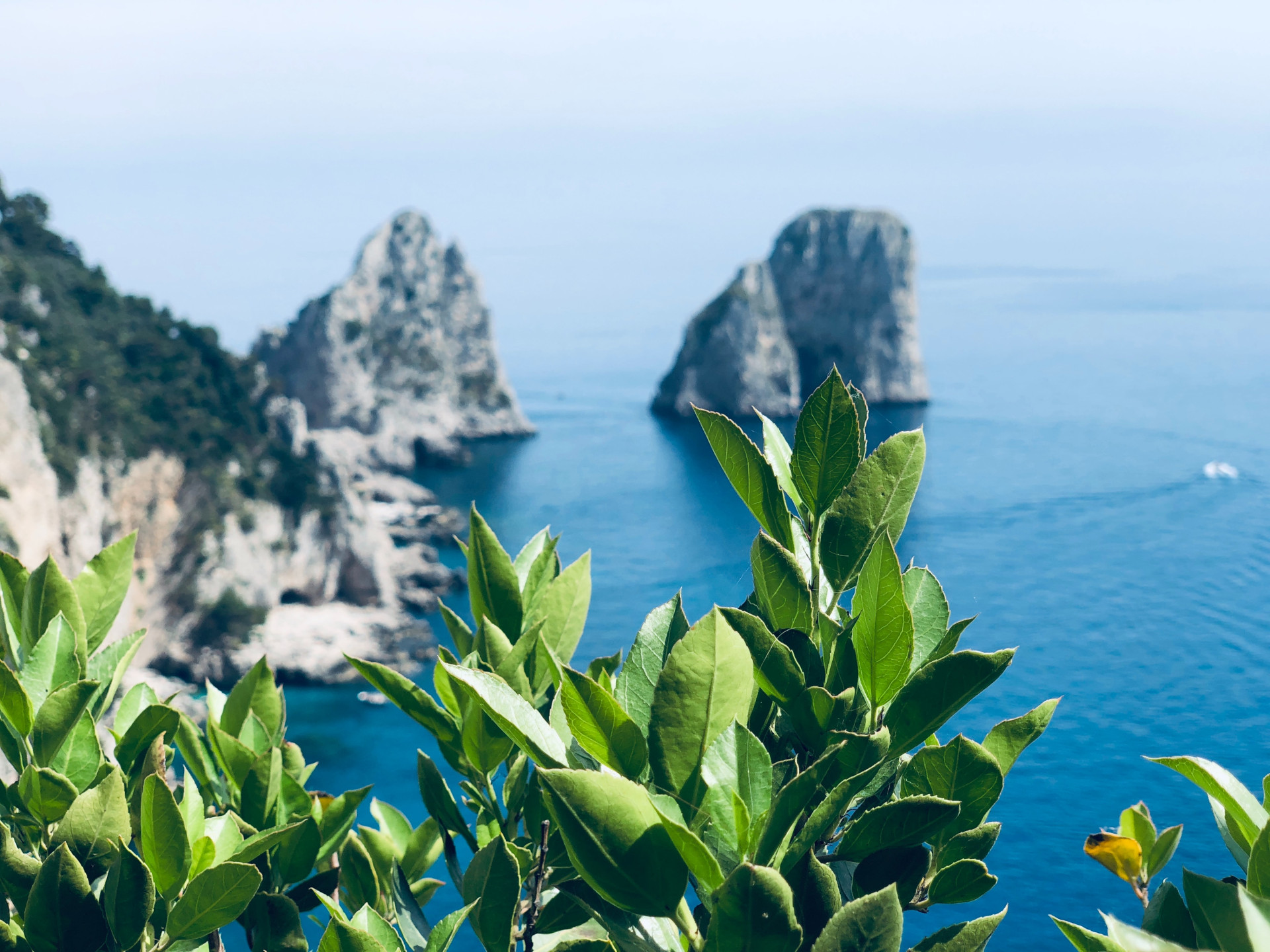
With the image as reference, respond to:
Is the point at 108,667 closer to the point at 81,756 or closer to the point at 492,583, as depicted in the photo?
the point at 81,756

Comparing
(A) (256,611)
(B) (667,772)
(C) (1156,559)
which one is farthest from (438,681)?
(C) (1156,559)

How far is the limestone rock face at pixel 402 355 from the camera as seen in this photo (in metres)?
65.2

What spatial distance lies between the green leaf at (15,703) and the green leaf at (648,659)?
1.13 m

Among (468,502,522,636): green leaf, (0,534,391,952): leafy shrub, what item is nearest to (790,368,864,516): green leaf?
(468,502,522,636): green leaf

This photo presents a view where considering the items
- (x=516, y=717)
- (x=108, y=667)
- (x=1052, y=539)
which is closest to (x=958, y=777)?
(x=516, y=717)

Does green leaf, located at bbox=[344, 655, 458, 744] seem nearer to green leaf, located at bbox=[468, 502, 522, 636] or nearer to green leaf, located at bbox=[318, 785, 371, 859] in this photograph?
green leaf, located at bbox=[468, 502, 522, 636]

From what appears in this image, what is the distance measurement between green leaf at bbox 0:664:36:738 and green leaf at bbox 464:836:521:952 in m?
0.94

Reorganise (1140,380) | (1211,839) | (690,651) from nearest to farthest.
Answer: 1. (690,651)
2. (1211,839)
3. (1140,380)

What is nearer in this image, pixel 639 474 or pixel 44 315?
pixel 44 315

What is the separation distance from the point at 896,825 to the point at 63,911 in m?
1.33

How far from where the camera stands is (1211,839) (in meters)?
21.5

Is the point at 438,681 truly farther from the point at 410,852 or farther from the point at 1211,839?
the point at 1211,839

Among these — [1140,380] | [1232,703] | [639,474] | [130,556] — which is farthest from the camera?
[1140,380]

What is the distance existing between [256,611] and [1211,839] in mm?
29928
